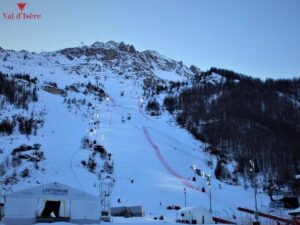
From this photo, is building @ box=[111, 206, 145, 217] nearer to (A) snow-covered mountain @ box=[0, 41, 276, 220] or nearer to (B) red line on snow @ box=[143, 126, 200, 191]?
(A) snow-covered mountain @ box=[0, 41, 276, 220]

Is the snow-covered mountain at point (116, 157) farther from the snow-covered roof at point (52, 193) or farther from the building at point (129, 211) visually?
the snow-covered roof at point (52, 193)

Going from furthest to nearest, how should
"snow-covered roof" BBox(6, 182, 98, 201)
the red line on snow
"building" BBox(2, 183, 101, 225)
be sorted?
the red line on snow → "snow-covered roof" BBox(6, 182, 98, 201) → "building" BBox(2, 183, 101, 225)

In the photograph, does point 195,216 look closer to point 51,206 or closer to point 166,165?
point 51,206

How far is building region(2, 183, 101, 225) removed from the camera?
98.8 feet

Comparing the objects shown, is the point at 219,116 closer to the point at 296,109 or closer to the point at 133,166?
the point at 296,109

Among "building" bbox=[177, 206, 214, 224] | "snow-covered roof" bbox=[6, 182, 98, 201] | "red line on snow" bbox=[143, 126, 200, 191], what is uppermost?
"red line on snow" bbox=[143, 126, 200, 191]

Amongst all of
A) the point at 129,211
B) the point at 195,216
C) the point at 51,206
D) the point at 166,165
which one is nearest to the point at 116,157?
the point at 166,165

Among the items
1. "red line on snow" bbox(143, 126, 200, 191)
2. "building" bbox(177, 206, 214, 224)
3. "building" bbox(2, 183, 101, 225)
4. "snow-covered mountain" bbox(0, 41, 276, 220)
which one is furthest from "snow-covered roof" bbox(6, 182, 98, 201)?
"red line on snow" bbox(143, 126, 200, 191)

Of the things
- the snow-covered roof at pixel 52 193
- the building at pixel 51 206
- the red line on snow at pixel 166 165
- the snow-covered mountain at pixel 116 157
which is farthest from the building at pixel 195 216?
the red line on snow at pixel 166 165

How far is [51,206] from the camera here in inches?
1236

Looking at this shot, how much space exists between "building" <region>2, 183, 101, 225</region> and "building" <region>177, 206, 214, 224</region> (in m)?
9.87

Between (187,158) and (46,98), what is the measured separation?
46.6m

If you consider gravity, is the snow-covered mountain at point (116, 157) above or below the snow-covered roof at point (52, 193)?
above

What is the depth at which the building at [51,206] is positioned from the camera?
30.1 metres
